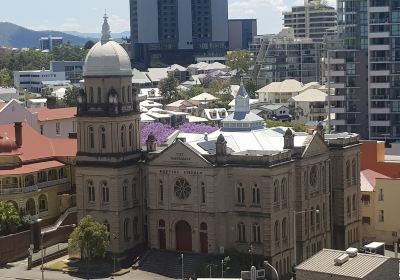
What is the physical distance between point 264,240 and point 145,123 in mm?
79279

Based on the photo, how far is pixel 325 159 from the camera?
89.3 meters

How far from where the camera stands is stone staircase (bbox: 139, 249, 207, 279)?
82000mm

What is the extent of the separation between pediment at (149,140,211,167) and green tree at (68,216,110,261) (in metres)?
7.46

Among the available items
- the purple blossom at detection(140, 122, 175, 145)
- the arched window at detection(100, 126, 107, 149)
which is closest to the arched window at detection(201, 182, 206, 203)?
the arched window at detection(100, 126, 107, 149)

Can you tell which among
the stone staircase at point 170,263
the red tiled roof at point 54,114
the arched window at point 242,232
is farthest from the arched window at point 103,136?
the red tiled roof at point 54,114

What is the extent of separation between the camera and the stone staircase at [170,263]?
82000 millimetres

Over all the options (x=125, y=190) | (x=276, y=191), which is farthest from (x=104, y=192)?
(x=276, y=191)

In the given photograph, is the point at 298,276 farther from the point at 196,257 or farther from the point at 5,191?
the point at 5,191

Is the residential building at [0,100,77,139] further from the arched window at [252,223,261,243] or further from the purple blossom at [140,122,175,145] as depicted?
the arched window at [252,223,261,243]

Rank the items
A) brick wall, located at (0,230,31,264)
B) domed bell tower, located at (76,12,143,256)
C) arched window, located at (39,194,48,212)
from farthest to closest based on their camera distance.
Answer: arched window, located at (39,194,48,212)
brick wall, located at (0,230,31,264)
domed bell tower, located at (76,12,143,256)

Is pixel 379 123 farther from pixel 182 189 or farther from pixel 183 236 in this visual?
pixel 182 189

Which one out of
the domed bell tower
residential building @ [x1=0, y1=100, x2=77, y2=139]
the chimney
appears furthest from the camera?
residential building @ [x1=0, y1=100, x2=77, y2=139]

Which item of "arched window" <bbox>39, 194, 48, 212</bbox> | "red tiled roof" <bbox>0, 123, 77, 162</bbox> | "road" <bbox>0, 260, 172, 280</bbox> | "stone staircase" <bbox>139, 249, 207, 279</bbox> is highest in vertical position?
"red tiled roof" <bbox>0, 123, 77, 162</bbox>

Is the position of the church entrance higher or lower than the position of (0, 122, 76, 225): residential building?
lower
